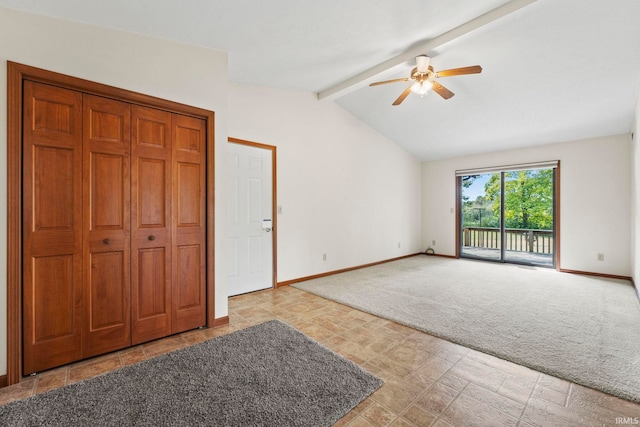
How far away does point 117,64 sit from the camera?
2279 millimetres

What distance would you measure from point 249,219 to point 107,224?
1814 millimetres

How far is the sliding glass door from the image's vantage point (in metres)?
5.65

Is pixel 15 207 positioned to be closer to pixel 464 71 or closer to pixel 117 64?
pixel 117 64

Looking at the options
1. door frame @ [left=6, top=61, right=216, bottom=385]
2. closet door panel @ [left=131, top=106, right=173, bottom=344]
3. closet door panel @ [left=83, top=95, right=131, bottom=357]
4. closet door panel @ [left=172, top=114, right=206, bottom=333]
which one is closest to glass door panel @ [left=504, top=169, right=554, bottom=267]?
closet door panel @ [left=172, top=114, right=206, bottom=333]

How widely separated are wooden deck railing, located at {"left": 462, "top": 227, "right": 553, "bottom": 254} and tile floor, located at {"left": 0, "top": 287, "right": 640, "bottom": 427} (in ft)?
15.6

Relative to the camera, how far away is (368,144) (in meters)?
5.80

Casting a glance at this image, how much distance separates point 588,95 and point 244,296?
5.44 metres

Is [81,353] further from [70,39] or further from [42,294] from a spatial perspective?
[70,39]

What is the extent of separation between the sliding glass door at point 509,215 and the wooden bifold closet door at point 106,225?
6.12 m

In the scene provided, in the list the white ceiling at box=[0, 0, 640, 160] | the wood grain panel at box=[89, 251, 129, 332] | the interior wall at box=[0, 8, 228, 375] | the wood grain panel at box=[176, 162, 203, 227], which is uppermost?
the white ceiling at box=[0, 0, 640, 160]

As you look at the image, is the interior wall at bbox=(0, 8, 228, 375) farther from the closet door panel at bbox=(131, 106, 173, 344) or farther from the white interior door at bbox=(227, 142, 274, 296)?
the white interior door at bbox=(227, 142, 274, 296)

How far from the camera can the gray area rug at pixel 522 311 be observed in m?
2.12

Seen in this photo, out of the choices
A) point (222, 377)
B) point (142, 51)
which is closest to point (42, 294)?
point (222, 377)

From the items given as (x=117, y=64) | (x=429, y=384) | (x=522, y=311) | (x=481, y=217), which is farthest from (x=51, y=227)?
(x=481, y=217)
